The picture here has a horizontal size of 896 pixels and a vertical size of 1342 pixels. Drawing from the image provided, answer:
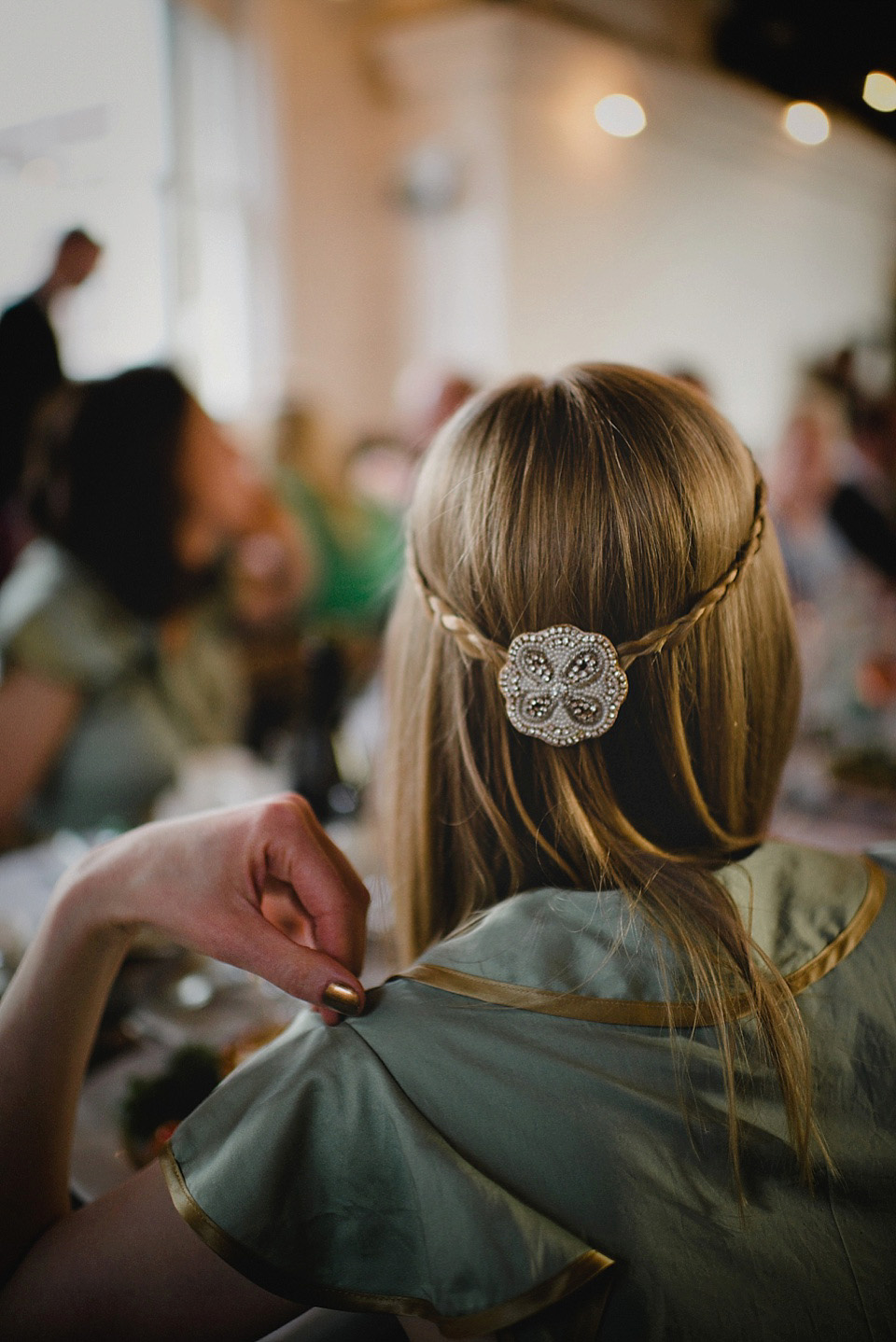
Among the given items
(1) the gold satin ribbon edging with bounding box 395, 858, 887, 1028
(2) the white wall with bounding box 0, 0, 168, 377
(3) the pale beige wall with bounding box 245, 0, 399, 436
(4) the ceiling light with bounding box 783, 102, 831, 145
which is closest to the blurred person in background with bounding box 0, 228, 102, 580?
(2) the white wall with bounding box 0, 0, 168, 377

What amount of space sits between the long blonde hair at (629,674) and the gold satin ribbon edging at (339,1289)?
0.40 feet

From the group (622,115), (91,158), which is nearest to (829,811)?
(622,115)

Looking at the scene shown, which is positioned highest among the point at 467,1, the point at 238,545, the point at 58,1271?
the point at 467,1

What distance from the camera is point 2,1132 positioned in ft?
2.16

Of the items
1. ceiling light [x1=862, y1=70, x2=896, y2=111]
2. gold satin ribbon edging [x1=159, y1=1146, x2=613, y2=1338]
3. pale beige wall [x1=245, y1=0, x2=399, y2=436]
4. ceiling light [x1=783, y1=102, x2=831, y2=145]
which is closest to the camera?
gold satin ribbon edging [x1=159, y1=1146, x2=613, y2=1338]

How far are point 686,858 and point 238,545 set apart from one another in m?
1.85

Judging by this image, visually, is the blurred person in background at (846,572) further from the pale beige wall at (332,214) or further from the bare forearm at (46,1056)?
the pale beige wall at (332,214)

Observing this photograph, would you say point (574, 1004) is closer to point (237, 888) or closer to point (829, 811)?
point (237, 888)

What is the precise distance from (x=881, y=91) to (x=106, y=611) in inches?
57.3

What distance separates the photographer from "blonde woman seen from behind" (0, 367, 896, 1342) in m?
0.55

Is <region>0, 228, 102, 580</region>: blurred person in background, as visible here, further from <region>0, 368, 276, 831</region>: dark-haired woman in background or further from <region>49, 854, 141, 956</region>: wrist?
<region>49, 854, 141, 956</region>: wrist

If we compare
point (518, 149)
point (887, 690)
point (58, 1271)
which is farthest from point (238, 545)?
point (518, 149)

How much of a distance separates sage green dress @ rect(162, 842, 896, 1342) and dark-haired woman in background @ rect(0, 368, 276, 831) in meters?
1.10

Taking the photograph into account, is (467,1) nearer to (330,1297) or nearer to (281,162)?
(281,162)
